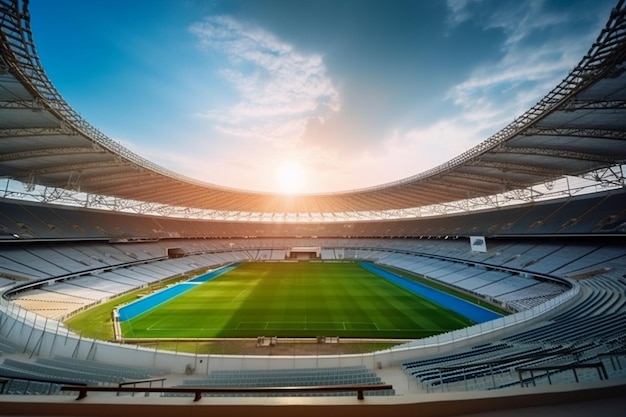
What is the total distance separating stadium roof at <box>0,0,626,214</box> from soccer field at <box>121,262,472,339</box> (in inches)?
541

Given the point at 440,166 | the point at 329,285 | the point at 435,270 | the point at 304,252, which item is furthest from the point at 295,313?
the point at 304,252

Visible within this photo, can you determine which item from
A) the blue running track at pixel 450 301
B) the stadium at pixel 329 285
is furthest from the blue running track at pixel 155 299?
the blue running track at pixel 450 301

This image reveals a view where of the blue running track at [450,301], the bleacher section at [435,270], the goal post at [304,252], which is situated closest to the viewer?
the bleacher section at [435,270]

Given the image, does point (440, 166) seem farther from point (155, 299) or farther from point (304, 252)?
point (304, 252)

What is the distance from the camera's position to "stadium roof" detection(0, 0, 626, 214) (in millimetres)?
12117

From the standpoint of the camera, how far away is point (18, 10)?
10.4 meters

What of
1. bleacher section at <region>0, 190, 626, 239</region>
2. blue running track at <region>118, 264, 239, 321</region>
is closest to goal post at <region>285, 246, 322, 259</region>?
bleacher section at <region>0, 190, 626, 239</region>

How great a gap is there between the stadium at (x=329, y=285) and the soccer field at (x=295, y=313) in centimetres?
23

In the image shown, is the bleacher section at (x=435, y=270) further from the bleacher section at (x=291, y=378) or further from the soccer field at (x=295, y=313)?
the soccer field at (x=295, y=313)

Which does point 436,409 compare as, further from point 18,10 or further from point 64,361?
point 18,10

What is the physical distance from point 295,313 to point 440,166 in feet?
70.6

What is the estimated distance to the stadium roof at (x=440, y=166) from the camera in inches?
477

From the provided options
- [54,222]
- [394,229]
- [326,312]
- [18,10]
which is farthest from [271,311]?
[394,229]

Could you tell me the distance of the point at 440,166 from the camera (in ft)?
99.3
